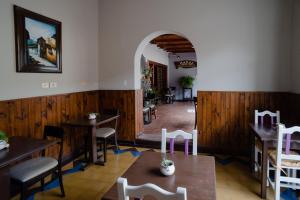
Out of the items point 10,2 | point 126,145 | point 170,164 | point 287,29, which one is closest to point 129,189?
point 170,164

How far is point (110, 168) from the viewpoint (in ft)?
11.6

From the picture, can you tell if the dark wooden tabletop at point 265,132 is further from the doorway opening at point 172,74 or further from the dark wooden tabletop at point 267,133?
the doorway opening at point 172,74

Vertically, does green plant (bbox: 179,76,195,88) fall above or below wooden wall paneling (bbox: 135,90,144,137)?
above

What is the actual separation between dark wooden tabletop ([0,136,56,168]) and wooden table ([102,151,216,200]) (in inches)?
41.2

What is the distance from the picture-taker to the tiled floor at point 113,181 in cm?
274

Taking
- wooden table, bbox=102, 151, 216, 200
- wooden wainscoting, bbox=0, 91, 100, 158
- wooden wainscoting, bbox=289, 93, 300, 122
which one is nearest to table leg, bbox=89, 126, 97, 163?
wooden wainscoting, bbox=0, 91, 100, 158

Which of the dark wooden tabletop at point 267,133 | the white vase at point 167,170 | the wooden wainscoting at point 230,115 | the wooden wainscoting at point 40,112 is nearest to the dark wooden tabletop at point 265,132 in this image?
the dark wooden tabletop at point 267,133

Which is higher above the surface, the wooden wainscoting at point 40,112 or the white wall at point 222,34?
the white wall at point 222,34

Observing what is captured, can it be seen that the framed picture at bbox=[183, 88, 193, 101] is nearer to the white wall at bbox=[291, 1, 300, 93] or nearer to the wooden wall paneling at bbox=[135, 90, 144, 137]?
the wooden wall paneling at bbox=[135, 90, 144, 137]

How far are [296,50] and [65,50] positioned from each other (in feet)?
12.4

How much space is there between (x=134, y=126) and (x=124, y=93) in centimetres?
72

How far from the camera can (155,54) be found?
10.1 meters

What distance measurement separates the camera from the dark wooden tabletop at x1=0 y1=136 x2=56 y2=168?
194 centimetres

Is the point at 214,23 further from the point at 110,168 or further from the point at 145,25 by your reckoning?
the point at 110,168
